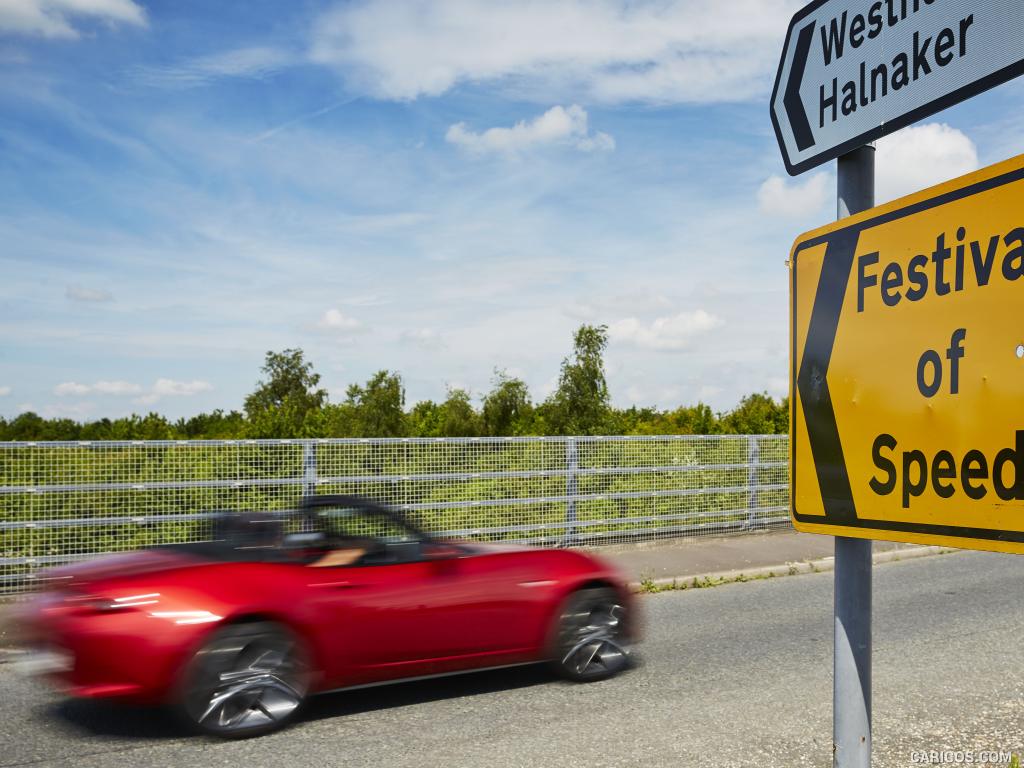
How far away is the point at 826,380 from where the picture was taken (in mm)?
1969

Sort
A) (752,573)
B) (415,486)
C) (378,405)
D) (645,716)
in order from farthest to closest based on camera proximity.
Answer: (378,405)
(415,486)
(752,573)
(645,716)

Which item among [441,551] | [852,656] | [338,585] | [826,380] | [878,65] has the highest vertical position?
[878,65]

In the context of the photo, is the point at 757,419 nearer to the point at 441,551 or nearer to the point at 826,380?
the point at 441,551

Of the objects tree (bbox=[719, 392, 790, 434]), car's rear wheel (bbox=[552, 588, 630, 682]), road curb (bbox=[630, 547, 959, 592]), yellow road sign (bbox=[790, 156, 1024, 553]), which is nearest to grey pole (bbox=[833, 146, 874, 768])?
yellow road sign (bbox=[790, 156, 1024, 553])

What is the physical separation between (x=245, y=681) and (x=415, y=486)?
6687 millimetres

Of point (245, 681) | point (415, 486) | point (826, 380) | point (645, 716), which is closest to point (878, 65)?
point (826, 380)

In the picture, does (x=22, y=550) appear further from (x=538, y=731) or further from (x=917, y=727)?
(x=917, y=727)

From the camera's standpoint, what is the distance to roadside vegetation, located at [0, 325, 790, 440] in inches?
541

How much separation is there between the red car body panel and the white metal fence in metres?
4.78

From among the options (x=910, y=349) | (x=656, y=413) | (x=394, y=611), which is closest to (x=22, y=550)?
(x=394, y=611)

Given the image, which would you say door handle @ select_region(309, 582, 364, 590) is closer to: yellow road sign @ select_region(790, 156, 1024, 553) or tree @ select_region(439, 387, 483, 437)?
yellow road sign @ select_region(790, 156, 1024, 553)

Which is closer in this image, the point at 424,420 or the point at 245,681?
the point at 245,681

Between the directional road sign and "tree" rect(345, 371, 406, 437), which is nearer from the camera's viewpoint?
the directional road sign

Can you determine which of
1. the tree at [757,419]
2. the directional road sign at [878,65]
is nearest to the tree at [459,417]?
the tree at [757,419]
